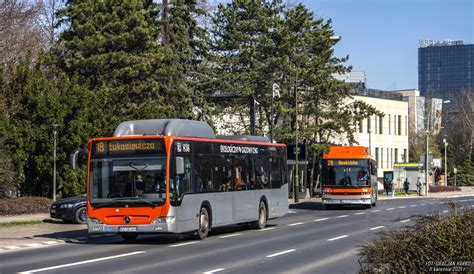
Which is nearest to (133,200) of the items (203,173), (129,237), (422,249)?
(129,237)

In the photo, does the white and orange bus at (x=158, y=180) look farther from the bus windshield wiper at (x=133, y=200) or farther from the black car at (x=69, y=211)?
the black car at (x=69, y=211)

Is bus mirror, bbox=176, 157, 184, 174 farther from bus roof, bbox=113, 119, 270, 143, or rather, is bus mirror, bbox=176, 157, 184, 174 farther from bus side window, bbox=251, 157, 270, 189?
bus side window, bbox=251, 157, 270, 189

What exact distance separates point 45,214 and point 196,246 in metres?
15.4

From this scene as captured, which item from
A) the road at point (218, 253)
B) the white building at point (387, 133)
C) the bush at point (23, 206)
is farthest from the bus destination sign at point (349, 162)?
the white building at point (387, 133)

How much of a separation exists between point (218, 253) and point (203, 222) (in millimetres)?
4537

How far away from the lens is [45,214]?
33.9m

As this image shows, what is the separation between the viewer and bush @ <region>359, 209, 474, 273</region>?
9258 millimetres

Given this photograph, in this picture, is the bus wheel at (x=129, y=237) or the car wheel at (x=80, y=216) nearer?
the bus wheel at (x=129, y=237)

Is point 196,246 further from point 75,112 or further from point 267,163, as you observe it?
point 75,112

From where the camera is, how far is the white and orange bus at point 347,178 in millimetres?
40594

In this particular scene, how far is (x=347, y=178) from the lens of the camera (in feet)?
133

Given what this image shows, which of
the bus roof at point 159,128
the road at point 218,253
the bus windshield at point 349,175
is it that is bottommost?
the road at point 218,253

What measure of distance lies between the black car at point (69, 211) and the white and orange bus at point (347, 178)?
51.2ft

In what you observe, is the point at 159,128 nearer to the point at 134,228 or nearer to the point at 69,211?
the point at 134,228
